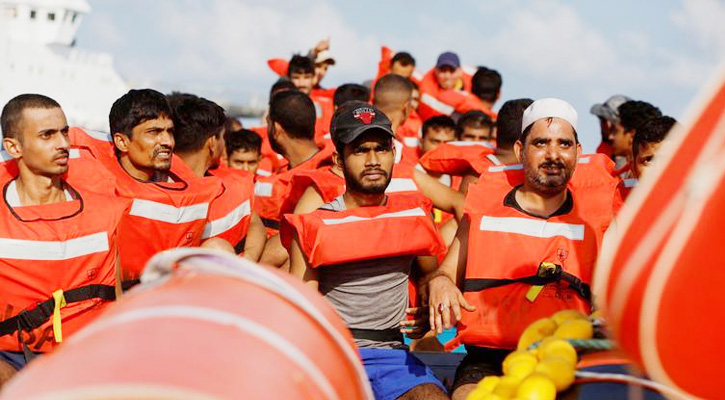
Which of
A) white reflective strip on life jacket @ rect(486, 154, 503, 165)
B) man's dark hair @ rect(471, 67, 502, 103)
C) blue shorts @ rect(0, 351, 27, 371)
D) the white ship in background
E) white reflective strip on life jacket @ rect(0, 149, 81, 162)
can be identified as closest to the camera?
blue shorts @ rect(0, 351, 27, 371)

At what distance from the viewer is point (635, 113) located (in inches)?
300

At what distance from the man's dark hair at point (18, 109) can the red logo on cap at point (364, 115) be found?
1.47 m

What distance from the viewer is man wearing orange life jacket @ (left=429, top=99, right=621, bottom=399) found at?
4.70 m

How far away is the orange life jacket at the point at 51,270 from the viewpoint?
4.84 m

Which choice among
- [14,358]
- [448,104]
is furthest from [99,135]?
[448,104]

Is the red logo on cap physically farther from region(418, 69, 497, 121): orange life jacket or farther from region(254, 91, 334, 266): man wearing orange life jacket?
region(418, 69, 497, 121): orange life jacket

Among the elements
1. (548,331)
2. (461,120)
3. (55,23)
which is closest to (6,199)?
(548,331)

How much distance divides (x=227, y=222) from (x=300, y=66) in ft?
15.1

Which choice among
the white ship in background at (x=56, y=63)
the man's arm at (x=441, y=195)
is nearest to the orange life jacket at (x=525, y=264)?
the man's arm at (x=441, y=195)

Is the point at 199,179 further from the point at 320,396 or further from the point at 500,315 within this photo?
the point at 320,396

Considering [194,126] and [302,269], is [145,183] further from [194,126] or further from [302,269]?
[302,269]

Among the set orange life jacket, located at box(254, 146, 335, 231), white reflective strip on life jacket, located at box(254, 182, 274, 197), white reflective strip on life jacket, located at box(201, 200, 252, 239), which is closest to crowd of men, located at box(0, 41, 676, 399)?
white reflective strip on life jacket, located at box(201, 200, 252, 239)

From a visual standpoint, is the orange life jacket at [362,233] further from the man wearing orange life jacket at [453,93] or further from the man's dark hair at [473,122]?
the man wearing orange life jacket at [453,93]

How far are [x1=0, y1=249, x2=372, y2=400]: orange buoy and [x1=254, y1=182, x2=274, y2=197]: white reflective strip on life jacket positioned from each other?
4357mm
